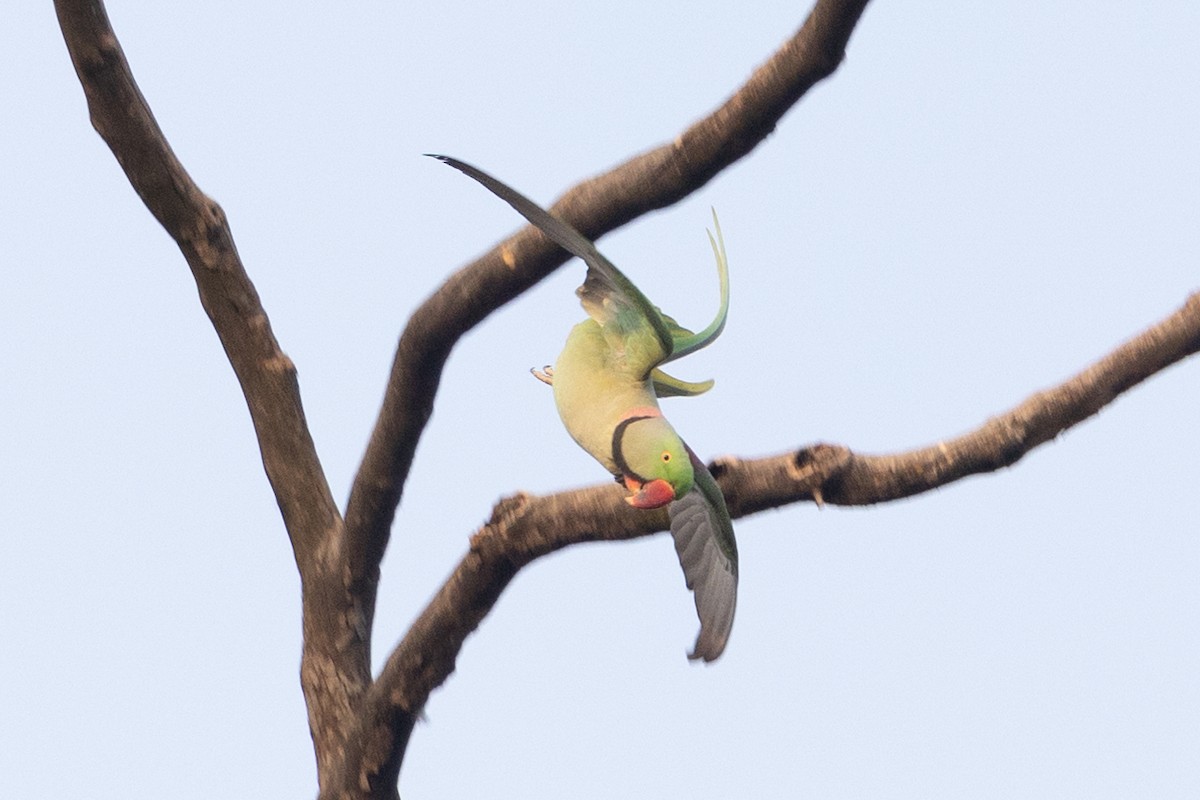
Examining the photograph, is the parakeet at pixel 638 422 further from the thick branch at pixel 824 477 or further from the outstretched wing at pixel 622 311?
the thick branch at pixel 824 477

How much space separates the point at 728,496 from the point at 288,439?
1.14 meters

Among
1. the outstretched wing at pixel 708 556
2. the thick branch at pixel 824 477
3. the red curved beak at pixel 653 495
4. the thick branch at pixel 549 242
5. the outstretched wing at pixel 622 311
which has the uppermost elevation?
the thick branch at pixel 549 242

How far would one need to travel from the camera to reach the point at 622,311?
7.75 ft

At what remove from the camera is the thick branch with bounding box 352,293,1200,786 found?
2.32m

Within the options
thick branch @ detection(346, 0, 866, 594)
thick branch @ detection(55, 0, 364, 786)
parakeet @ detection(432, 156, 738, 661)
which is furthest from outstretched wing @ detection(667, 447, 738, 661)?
thick branch @ detection(55, 0, 364, 786)

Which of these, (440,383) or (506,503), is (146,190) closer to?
(440,383)

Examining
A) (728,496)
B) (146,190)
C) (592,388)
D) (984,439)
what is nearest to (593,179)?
(592,388)

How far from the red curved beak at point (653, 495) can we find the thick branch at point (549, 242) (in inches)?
18.6

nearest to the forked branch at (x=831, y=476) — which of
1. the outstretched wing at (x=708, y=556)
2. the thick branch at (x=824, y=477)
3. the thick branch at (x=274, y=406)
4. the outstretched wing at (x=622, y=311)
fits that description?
the thick branch at (x=824, y=477)

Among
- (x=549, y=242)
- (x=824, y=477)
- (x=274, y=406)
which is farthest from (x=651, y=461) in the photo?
(x=274, y=406)

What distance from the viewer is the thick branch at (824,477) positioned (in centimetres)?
232

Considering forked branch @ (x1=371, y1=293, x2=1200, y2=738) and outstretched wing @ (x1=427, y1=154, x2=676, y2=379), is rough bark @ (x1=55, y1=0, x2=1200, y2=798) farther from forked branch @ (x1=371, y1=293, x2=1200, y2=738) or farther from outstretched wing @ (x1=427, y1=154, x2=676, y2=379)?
outstretched wing @ (x1=427, y1=154, x2=676, y2=379)

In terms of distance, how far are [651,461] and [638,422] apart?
0.23 feet

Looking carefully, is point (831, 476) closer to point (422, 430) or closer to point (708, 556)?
point (708, 556)
